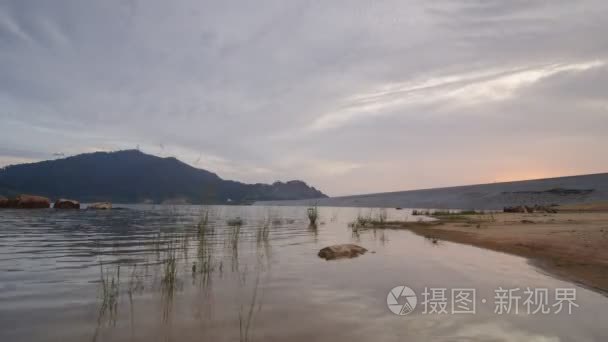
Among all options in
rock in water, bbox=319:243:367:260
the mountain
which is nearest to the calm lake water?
rock in water, bbox=319:243:367:260

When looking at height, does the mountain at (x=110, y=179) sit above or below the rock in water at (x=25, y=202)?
above

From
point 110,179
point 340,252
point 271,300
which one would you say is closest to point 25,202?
point 340,252

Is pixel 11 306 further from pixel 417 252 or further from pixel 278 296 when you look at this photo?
pixel 417 252

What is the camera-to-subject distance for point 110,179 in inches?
4619

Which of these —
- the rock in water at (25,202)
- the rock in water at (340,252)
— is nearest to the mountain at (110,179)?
the rock in water at (25,202)

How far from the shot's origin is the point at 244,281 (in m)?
5.43

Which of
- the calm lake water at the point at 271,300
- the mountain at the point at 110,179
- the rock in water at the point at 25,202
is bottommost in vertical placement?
the calm lake water at the point at 271,300

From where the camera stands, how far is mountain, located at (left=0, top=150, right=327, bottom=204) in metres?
101

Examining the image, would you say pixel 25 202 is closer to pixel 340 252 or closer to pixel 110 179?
pixel 340 252

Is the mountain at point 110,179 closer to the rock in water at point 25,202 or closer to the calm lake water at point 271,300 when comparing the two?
the rock in water at point 25,202

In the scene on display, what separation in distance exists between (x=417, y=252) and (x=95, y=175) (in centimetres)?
13540

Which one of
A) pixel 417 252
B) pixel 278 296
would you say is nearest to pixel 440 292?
pixel 278 296

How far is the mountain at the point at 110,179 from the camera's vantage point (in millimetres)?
100562

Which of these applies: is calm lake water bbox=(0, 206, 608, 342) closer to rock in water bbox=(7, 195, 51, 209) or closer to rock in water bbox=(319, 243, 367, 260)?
A: rock in water bbox=(319, 243, 367, 260)
